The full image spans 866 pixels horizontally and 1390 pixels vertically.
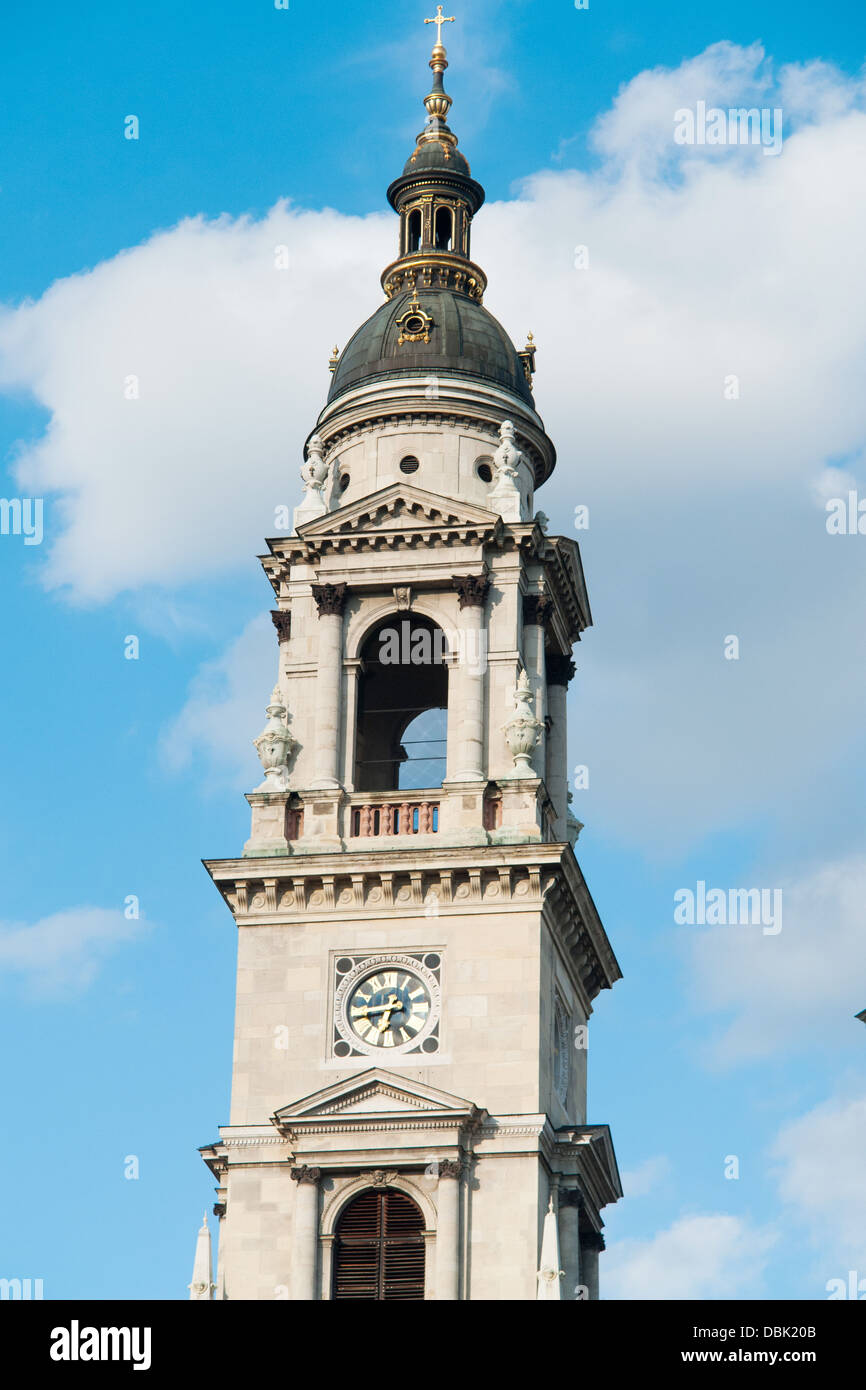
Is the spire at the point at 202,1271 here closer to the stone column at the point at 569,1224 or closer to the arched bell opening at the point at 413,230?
the stone column at the point at 569,1224

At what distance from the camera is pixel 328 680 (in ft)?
199

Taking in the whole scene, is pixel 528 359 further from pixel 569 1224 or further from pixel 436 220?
pixel 569 1224

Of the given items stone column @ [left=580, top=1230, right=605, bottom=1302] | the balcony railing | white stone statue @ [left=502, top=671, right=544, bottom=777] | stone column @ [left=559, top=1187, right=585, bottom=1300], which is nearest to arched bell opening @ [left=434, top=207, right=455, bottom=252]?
white stone statue @ [left=502, top=671, right=544, bottom=777]

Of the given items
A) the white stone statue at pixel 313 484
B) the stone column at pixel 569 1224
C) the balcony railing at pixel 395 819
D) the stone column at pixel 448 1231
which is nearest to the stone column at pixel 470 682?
the balcony railing at pixel 395 819

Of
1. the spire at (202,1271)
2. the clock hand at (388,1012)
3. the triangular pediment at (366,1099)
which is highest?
the clock hand at (388,1012)

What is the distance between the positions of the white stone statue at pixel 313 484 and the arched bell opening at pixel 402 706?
3.32m

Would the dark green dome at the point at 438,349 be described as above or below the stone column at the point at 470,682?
above

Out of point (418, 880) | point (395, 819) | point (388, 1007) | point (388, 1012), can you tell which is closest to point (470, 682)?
point (395, 819)

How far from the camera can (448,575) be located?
61375 millimetres

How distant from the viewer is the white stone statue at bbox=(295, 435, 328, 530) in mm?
63344

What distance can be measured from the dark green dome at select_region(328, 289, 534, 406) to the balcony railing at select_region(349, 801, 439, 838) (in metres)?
11.6

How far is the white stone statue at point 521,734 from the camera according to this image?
59.1 metres

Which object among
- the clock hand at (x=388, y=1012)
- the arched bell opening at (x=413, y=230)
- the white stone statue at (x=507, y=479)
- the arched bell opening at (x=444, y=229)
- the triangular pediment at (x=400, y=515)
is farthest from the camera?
the arched bell opening at (x=413, y=230)
